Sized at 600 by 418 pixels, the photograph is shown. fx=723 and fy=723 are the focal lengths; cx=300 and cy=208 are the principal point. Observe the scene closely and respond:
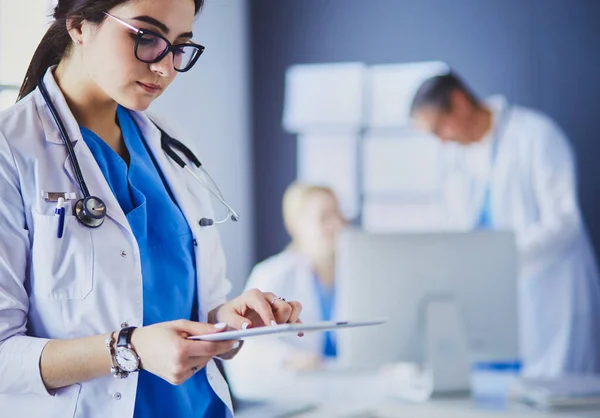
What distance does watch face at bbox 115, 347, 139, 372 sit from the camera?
96 cm

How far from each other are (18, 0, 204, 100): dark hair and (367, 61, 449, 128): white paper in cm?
294

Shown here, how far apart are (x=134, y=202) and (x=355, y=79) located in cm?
306

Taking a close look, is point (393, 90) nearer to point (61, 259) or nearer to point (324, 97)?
point (324, 97)

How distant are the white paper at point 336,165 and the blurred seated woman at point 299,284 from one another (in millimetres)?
59

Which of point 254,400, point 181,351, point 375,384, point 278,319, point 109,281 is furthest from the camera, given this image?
point 375,384

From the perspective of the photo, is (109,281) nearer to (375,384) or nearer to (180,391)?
(180,391)

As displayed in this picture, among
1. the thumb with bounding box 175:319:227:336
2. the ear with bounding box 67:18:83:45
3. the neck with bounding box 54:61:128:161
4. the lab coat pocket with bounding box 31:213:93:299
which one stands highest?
the ear with bounding box 67:18:83:45

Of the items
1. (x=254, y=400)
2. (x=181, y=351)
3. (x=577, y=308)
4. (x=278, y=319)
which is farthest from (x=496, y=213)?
(x=181, y=351)

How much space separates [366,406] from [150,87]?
137 centimetres

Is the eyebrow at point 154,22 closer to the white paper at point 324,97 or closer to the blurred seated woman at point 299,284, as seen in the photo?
the blurred seated woman at point 299,284

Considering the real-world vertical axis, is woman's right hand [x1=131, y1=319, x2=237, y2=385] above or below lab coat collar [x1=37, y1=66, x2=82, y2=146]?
below

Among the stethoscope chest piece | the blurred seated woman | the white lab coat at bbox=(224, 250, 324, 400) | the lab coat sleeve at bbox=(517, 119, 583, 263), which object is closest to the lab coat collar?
the stethoscope chest piece

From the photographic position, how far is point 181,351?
0.92 meters

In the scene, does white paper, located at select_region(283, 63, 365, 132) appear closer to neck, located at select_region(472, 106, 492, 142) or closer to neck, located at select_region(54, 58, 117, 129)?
neck, located at select_region(472, 106, 492, 142)
